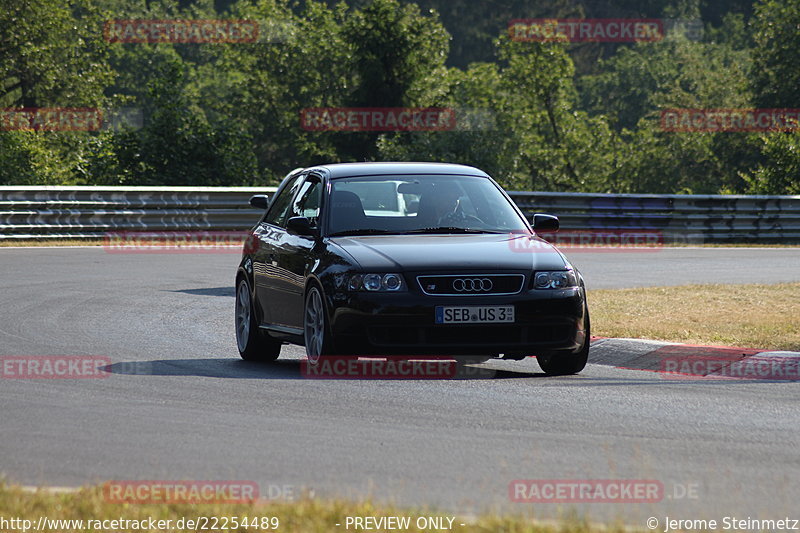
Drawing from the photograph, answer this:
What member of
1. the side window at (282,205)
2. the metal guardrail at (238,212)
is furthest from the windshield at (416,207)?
the metal guardrail at (238,212)

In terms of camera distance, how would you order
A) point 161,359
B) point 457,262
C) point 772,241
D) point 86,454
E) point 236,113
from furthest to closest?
point 236,113, point 772,241, point 161,359, point 457,262, point 86,454

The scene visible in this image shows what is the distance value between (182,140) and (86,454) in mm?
33168

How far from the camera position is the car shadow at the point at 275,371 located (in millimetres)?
10562

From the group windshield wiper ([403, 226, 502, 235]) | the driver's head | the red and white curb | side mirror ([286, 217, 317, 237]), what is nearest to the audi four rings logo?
windshield wiper ([403, 226, 502, 235])

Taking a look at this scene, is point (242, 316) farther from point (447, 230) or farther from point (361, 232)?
point (447, 230)

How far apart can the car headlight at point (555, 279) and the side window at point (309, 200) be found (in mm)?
1973

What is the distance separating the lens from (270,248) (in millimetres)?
12039

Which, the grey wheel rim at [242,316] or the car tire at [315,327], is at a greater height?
the car tire at [315,327]

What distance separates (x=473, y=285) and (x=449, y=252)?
14.6 inches

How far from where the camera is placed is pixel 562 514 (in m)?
5.57

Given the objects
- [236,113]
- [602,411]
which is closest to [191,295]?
[602,411]

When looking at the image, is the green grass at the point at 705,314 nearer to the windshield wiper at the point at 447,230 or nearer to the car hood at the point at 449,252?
the windshield wiper at the point at 447,230

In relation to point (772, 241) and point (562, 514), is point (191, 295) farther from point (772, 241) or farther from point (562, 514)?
point (772, 241)

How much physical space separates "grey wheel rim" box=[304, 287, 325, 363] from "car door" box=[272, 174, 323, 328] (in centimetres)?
19
